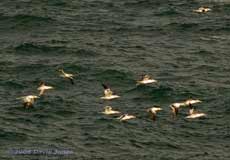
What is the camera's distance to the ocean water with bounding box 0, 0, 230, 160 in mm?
61812

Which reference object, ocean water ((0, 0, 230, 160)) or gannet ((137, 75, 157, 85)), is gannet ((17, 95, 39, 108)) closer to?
ocean water ((0, 0, 230, 160))

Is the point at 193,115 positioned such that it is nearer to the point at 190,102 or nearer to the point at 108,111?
the point at 190,102

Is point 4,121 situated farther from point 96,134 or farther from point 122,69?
point 122,69

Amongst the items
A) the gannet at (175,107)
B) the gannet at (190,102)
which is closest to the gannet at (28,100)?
the gannet at (175,107)

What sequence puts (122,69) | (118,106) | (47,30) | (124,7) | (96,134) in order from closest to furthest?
(96,134) < (118,106) < (122,69) < (47,30) < (124,7)

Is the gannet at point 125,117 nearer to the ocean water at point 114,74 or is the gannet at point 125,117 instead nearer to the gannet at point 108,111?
the ocean water at point 114,74

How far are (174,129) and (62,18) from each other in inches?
1173

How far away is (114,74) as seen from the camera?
75.2 m

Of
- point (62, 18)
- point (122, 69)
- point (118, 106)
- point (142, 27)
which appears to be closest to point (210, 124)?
point (118, 106)

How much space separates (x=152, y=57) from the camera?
79812 millimetres

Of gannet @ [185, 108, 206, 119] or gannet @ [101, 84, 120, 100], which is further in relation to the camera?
gannet @ [101, 84, 120, 100]

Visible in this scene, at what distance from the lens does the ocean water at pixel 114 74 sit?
6181 cm

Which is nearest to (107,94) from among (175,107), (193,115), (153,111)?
(153,111)

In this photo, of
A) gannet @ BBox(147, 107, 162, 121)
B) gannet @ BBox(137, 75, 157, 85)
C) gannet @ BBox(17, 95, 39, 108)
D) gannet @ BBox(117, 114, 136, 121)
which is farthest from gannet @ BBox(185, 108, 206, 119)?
gannet @ BBox(17, 95, 39, 108)
